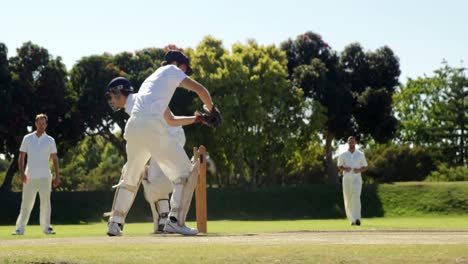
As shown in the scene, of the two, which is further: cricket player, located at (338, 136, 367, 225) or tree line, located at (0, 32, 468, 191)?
tree line, located at (0, 32, 468, 191)

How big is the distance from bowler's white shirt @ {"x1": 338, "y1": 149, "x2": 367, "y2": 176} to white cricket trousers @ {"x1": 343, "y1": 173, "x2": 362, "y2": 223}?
0.91 ft

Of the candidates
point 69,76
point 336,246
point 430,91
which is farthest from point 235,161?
point 336,246

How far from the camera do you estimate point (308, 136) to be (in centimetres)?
5991

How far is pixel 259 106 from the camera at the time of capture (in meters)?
56.0

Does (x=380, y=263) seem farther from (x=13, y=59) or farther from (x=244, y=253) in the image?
(x=13, y=59)

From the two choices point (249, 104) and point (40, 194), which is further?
point (249, 104)

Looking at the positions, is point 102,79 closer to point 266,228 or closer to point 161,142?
point 266,228

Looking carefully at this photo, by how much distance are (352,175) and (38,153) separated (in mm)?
9573

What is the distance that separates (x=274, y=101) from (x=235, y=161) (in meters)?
4.10

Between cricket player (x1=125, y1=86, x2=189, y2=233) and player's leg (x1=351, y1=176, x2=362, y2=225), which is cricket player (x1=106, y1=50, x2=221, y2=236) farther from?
player's leg (x1=351, y1=176, x2=362, y2=225)

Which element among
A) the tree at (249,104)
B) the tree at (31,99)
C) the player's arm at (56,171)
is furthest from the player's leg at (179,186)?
the tree at (249,104)

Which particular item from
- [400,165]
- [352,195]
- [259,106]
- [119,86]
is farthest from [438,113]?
[119,86]

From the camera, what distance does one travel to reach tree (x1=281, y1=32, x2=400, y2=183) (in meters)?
67.4

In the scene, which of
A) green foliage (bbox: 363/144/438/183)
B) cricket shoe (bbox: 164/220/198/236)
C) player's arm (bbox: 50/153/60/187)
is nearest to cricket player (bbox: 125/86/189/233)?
cricket shoe (bbox: 164/220/198/236)
